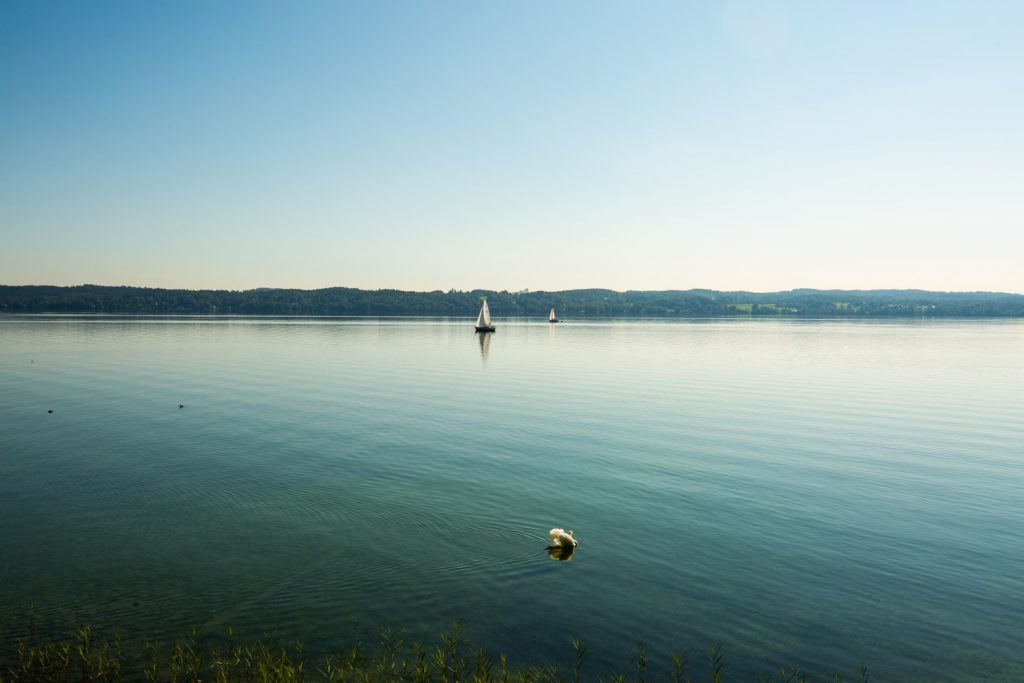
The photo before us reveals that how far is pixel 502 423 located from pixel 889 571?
2182 centimetres

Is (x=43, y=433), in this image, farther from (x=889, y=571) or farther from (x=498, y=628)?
(x=889, y=571)

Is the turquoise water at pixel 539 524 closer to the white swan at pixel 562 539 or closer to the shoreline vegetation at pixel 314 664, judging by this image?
the shoreline vegetation at pixel 314 664

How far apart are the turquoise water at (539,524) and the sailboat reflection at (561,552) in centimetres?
24

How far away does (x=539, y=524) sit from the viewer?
58.6ft

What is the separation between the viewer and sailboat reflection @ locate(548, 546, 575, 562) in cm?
1546

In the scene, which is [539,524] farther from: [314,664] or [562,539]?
[314,664]

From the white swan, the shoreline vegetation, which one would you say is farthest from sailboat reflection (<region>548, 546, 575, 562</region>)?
the shoreline vegetation

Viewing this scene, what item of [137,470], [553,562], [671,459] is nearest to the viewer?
[553,562]

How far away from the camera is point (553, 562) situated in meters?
15.2

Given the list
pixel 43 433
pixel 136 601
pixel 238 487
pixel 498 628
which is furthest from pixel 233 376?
pixel 498 628

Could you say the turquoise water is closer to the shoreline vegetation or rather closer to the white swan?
the shoreline vegetation

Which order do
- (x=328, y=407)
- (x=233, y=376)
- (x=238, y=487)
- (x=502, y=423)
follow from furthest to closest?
(x=233, y=376)
(x=328, y=407)
(x=502, y=423)
(x=238, y=487)

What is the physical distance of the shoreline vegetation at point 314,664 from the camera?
412 inches

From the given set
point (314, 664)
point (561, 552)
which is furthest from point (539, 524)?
point (314, 664)
